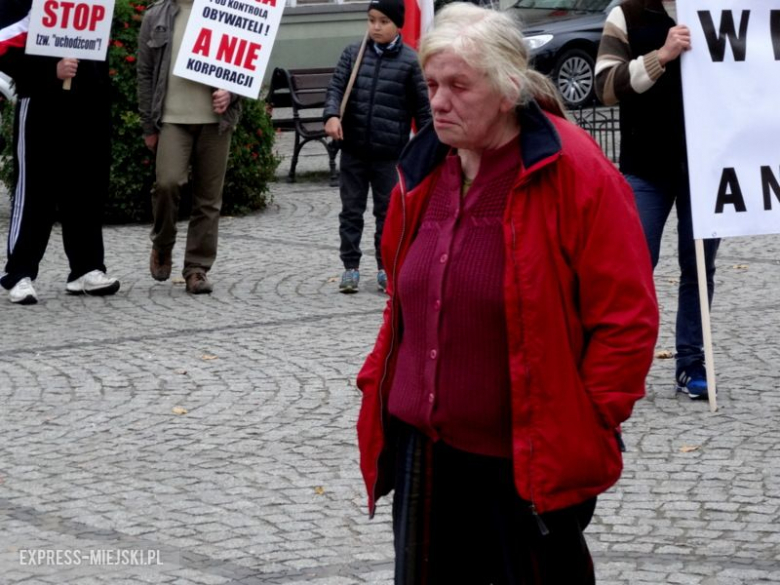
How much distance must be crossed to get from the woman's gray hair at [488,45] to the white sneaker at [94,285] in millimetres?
6507

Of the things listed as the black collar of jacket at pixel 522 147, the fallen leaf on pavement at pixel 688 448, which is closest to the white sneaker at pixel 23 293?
the fallen leaf on pavement at pixel 688 448

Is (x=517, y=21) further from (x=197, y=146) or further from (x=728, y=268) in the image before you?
(x=728, y=268)

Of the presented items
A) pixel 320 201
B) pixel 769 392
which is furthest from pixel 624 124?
pixel 320 201

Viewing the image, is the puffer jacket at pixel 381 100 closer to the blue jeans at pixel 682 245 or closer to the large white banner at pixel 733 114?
the blue jeans at pixel 682 245

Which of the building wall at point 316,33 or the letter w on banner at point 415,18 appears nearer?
the letter w on banner at point 415,18

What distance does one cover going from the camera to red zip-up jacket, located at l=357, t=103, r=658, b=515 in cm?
310

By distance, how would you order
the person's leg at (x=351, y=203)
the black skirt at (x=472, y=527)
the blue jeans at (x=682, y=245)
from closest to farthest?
the black skirt at (x=472, y=527) < the blue jeans at (x=682, y=245) < the person's leg at (x=351, y=203)

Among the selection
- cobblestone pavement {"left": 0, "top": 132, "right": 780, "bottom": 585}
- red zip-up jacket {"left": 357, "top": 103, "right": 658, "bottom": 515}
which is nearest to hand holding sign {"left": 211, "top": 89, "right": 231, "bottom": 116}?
cobblestone pavement {"left": 0, "top": 132, "right": 780, "bottom": 585}

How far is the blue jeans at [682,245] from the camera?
646 cm

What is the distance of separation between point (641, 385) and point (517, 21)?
0.81 m

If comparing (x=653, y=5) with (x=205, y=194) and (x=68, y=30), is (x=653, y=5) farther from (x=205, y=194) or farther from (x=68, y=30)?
(x=68, y=30)

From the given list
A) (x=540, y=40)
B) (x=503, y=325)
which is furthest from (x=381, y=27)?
(x=540, y=40)

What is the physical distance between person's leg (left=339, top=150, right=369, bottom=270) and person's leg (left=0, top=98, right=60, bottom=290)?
1.74 meters

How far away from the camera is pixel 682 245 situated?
21.7ft
